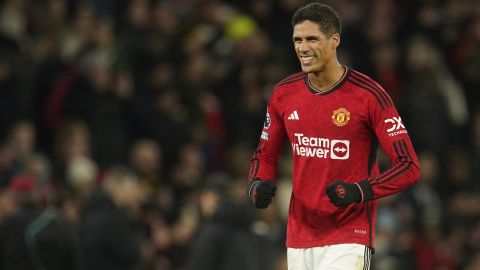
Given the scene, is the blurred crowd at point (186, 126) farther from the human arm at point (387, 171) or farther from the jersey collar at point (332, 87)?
the human arm at point (387, 171)

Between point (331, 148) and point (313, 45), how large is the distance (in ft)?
1.98

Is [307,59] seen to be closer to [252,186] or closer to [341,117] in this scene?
[341,117]

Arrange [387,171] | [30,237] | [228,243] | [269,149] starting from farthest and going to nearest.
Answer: [30,237], [228,243], [269,149], [387,171]

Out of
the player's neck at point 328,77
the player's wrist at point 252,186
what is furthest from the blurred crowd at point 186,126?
the player's neck at point 328,77

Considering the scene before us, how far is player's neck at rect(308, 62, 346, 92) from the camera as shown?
701 cm

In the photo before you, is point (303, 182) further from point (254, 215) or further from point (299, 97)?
point (254, 215)

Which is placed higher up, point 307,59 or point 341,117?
point 307,59

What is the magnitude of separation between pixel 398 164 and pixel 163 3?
32.2 ft

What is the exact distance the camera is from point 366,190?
6.66m

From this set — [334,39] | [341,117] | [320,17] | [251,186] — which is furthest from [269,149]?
[320,17]

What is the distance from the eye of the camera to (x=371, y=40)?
1706cm

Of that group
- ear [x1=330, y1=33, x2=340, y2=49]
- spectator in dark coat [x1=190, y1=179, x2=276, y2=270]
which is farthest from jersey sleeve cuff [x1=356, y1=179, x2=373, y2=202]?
spectator in dark coat [x1=190, y1=179, x2=276, y2=270]

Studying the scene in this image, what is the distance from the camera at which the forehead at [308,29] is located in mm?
6848

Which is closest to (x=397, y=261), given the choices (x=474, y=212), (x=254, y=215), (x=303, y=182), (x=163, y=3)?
(x=474, y=212)
